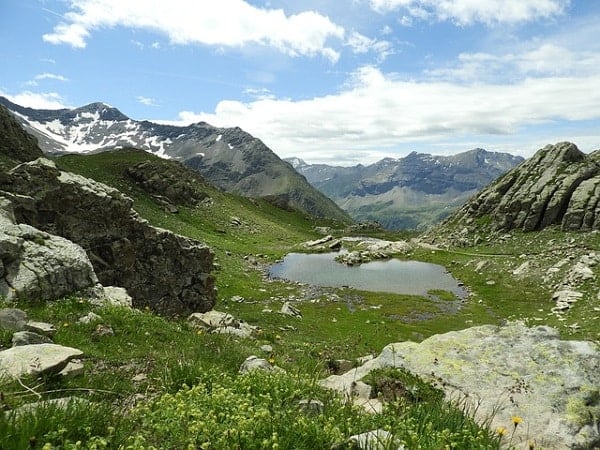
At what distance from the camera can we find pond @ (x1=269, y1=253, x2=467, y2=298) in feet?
243

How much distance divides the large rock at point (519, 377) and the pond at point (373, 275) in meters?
57.7

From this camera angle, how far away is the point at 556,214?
93688mm

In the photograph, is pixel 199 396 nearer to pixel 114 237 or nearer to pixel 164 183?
pixel 114 237

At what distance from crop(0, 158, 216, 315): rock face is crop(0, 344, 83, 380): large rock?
21.2 metres

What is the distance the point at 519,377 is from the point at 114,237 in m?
28.7

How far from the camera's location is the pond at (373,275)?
74.1 metres

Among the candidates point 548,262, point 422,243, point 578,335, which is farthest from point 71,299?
point 422,243

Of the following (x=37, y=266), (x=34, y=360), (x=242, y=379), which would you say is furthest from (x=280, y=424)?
(x=37, y=266)

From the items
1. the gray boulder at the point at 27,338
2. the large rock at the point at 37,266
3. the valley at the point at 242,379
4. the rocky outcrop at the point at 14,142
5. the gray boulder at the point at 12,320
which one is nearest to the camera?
the valley at the point at 242,379

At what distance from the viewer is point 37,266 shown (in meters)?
18.3

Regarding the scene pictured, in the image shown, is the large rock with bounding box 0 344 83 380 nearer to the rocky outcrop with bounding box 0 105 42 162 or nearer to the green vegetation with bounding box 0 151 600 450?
the green vegetation with bounding box 0 151 600 450

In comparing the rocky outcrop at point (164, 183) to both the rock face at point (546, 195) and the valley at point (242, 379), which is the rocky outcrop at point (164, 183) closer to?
the rock face at point (546, 195)

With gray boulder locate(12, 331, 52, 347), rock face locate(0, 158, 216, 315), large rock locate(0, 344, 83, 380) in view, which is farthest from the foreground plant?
rock face locate(0, 158, 216, 315)

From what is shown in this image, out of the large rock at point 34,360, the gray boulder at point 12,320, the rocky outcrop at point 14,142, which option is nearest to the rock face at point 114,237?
the gray boulder at point 12,320
